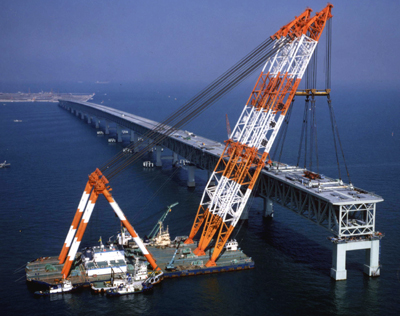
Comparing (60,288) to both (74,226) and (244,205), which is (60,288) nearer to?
(74,226)

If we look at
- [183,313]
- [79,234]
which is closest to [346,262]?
[183,313]

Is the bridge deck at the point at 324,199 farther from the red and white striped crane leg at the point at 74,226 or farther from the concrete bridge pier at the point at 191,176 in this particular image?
the concrete bridge pier at the point at 191,176

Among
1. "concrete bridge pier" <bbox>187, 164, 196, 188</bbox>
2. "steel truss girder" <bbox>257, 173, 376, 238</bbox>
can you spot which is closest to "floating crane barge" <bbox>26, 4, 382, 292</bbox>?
"steel truss girder" <bbox>257, 173, 376, 238</bbox>

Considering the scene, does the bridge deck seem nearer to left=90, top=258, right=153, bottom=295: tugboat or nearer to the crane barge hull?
the crane barge hull

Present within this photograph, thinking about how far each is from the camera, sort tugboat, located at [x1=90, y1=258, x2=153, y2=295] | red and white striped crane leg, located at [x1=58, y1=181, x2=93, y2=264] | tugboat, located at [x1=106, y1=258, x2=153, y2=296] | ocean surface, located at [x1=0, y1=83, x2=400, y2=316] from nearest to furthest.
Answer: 1. ocean surface, located at [x1=0, y1=83, x2=400, y2=316]
2. tugboat, located at [x1=106, y1=258, x2=153, y2=296]
3. tugboat, located at [x1=90, y1=258, x2=153, y2=295]
4. red and white striped crane leg, located at [x1=58, y1=181, x2=93, y2=264]

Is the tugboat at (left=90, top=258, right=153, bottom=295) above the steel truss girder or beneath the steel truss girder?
beneath

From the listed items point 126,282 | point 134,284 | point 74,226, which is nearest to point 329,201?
point 134,284
